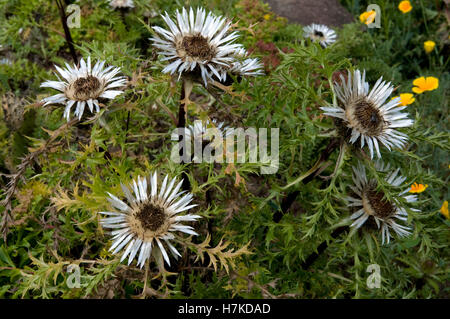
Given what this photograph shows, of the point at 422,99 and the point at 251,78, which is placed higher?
the point at 422,99

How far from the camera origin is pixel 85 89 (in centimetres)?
175

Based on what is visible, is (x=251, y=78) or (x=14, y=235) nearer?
(x=251, y=78)

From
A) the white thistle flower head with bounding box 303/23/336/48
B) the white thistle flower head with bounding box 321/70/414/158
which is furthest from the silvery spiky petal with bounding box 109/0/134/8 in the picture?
the white thistle flower head with bounding box 321/70/414/158

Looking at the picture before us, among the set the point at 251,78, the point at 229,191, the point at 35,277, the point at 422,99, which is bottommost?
the point at 35,277

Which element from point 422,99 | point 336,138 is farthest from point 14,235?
point 422,99

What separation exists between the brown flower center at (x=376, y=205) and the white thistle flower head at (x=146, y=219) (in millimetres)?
777

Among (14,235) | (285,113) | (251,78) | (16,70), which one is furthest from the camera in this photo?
(16,70)

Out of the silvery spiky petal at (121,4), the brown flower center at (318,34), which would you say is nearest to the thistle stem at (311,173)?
the silvery spiky petal at (121,4)

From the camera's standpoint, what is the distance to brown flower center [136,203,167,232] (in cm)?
152

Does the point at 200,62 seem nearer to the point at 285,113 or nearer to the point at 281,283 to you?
the point at 285,113

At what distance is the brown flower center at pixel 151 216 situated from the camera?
1.52 meters

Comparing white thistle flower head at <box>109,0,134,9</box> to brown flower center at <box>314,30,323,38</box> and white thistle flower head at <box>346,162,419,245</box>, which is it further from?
white thistle flower head at <box>346,162,419,245</box>

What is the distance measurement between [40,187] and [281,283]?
5.03 ft

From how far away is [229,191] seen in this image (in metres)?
2.05
